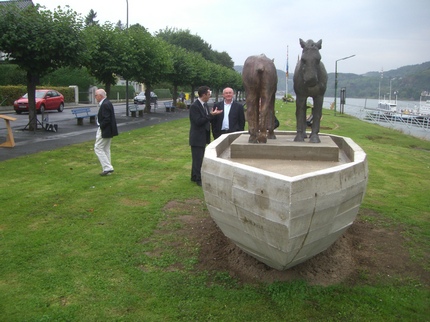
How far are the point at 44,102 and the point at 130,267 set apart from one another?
80.4 ft

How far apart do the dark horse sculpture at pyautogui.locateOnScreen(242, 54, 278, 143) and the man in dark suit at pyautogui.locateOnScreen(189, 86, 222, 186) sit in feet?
7.65

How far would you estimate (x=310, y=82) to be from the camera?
17.6ft

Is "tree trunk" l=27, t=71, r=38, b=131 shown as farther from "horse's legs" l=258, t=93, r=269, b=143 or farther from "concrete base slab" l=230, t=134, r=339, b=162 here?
"concrete base slab" l=230, t=134, r=339, b=162

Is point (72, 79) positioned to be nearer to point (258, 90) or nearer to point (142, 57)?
point (142, 57)

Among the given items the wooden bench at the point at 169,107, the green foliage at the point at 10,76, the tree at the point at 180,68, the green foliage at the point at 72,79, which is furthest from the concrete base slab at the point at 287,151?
the green foliage at the point at 72,79

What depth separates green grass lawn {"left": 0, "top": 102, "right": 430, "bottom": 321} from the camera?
13.3ft

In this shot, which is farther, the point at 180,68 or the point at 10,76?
the point at 10,76

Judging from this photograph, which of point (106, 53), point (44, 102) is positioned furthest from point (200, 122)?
point (44, 102)

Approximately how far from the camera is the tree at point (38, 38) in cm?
1440

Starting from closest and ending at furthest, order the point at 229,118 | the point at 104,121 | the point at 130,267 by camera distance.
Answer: the point at 130,267 → the point at 229,118 → the point at 104,121

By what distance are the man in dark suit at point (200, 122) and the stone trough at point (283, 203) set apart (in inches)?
123

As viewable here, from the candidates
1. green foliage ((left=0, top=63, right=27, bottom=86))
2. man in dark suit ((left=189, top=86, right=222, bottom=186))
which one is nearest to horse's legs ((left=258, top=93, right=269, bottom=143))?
man in dark suit ((left=189, top=86, right=222, bottom=186))

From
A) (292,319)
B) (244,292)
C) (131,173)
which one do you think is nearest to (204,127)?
(131,173)

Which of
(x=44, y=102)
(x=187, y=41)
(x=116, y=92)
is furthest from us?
(x=187, y=41)
